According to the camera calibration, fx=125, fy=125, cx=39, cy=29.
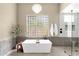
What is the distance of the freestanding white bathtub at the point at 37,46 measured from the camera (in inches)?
117

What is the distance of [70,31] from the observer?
10.4ft

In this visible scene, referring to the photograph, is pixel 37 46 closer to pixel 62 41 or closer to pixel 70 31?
pixel 62 41

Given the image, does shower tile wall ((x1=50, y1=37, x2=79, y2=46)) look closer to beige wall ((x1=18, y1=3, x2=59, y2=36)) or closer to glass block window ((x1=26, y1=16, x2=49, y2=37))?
glass block window ((x1=26, y1=16, x2=49, y2=37))

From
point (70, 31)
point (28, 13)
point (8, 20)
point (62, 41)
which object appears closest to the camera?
point (8, 20)

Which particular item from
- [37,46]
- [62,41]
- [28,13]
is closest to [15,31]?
[28,13]

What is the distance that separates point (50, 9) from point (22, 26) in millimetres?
774

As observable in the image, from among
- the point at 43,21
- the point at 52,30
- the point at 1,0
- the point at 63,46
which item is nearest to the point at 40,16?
the point at 43,21

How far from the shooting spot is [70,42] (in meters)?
2.90

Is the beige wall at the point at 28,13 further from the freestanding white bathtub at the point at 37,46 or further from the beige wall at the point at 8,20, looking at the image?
the freestanding white bathtub at the point at 37,46

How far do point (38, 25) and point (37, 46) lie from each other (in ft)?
1.68

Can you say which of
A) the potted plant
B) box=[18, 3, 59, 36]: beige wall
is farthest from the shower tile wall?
the potted plant

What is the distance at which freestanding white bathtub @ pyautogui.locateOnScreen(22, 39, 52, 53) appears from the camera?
2.98m

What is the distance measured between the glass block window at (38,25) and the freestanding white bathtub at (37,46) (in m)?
0.20

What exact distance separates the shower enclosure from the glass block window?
0.38 m
